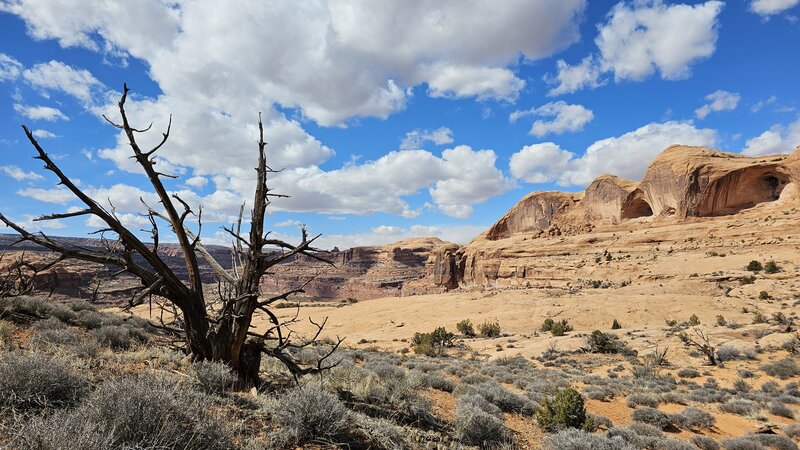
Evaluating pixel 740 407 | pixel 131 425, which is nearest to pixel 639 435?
pixel 740 407

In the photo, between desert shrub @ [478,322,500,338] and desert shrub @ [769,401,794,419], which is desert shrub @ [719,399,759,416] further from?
desert shrub @ [478,322,500,338]

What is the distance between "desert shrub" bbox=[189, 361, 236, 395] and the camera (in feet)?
15.8

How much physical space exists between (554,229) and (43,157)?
7807 cm

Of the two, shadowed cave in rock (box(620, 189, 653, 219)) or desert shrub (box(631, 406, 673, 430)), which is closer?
desert shrub (box(631, 406, 673, 430))

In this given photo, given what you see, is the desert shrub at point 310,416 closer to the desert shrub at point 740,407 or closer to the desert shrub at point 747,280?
the desert shrub at point 740,407

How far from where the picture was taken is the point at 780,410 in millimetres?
10680

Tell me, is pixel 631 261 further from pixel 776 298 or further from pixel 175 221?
pixel 175 221

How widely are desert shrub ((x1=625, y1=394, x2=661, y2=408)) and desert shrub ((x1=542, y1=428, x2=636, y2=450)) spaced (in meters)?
6.53

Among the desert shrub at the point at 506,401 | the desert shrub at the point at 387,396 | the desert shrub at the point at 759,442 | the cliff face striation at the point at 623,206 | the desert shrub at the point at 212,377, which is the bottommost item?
the desert shrub at the point at 759,442

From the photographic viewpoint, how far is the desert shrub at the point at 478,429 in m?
5.79

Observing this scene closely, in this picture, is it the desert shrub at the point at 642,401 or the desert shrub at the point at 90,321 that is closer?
the desert shrub at the point at 90,321

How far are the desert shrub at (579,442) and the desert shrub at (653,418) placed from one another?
181 inches

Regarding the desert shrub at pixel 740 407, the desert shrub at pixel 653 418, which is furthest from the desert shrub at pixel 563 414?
the desert shrub at pixel 740 407

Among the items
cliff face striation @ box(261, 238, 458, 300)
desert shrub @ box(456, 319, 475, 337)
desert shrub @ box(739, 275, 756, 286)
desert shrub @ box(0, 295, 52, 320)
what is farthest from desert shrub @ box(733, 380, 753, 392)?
cliff face striation @ box(261, 238, 458, 300)
